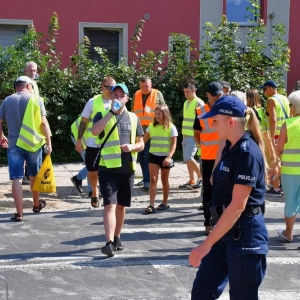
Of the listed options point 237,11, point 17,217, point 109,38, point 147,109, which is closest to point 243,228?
point 17,217

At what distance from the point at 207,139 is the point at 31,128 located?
2.37 metres

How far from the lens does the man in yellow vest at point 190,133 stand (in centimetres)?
1063

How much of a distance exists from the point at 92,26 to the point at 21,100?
364 inches

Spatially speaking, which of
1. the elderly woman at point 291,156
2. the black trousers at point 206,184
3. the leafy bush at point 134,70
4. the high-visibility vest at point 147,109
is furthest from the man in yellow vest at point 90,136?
the leafy bush at point 134,70

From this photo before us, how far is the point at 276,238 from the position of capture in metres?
7.76

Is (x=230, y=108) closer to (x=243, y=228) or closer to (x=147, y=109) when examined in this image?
(x=243, y=228)

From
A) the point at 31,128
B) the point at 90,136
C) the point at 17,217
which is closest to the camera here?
the point at 17,217

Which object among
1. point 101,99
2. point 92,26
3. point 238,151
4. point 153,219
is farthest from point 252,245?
point 92,26

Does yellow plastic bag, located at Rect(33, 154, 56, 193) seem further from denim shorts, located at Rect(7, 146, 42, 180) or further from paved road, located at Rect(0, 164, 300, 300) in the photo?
paved road, located at Rect(0, 164, 300, 300)

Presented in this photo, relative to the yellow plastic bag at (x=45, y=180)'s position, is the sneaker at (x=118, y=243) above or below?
below

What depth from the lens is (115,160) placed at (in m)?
6.77

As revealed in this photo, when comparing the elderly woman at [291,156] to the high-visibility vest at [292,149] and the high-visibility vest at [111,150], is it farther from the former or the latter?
the high-visibility vest at [111,150]

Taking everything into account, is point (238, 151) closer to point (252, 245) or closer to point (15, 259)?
point (252, 245)

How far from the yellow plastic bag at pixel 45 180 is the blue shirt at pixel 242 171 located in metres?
4.81
